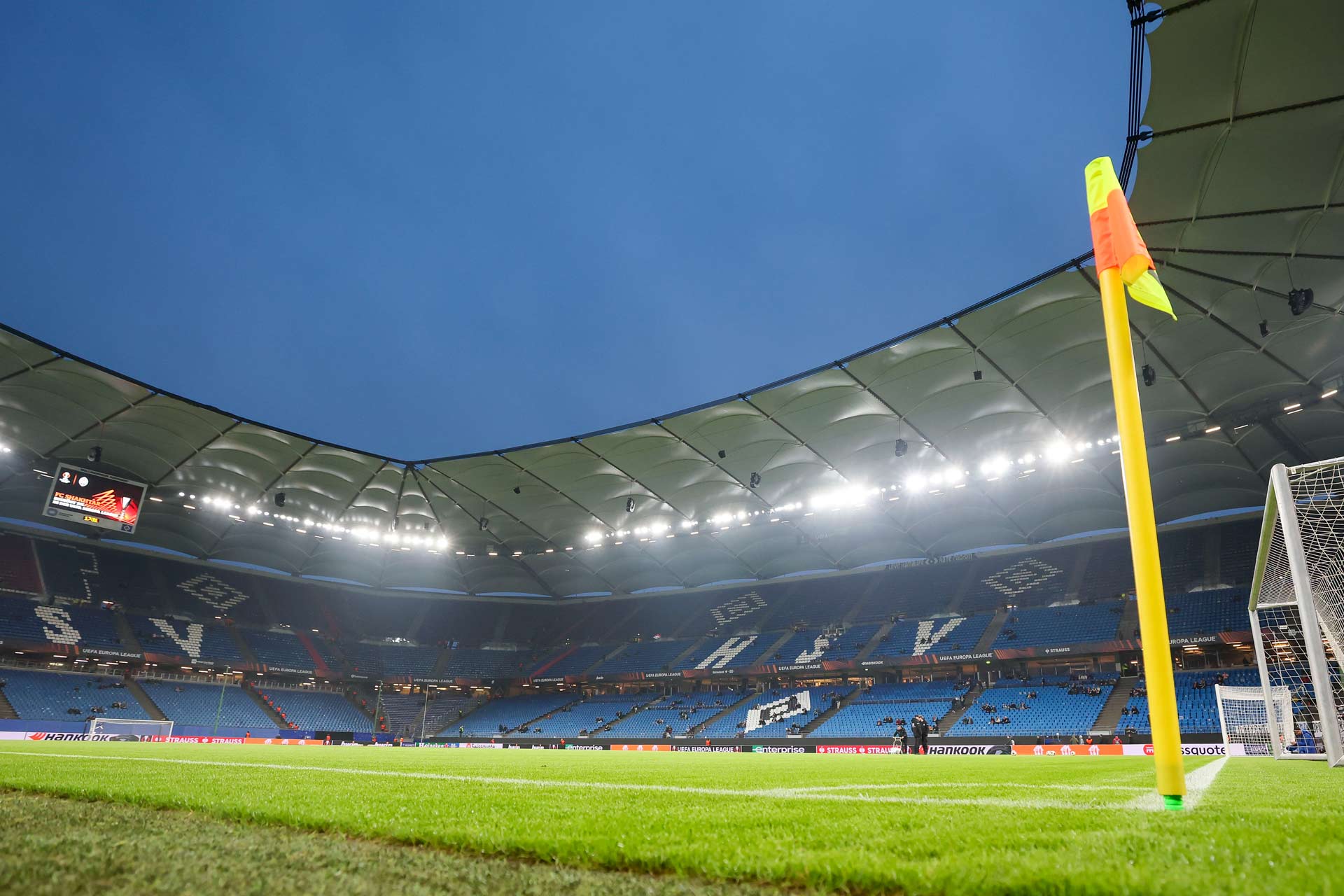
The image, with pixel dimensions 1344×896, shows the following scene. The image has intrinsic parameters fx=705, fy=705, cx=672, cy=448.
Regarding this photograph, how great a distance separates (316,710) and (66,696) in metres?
13.3

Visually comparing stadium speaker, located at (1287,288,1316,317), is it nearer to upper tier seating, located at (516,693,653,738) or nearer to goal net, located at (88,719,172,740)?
upper tier seating, located at (516,693,653,738)

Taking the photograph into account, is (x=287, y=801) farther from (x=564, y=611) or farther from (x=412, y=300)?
(x=412, y=300)

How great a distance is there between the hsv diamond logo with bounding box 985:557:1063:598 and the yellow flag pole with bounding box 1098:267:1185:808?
41263mm

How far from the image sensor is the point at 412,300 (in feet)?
550

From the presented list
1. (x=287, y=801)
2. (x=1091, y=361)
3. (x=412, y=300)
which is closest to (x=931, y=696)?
(x=1091, y=361)

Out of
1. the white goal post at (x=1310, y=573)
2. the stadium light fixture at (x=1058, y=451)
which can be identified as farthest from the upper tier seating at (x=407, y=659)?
the white goal post at (x=1310, y=573)

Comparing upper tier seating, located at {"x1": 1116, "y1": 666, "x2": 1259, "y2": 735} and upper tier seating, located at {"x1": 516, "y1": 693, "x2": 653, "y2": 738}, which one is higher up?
upper tier seating, located at {"x1": 1116, "y1": 666, "x2": 1259, "y2": 735}

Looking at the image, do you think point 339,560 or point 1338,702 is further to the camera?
point 339,560

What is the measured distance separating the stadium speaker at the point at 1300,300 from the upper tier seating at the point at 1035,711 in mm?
20052

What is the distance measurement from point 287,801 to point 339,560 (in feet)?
164

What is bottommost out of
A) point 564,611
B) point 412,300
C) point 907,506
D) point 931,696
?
point 931,696

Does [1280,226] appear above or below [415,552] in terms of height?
above

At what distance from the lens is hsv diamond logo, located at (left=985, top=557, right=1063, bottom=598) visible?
4038 cm

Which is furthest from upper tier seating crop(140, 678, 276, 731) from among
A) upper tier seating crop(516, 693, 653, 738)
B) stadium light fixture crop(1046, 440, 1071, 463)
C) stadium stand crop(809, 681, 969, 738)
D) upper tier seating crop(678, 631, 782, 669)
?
stadium light fixture crop(1046, 440, 1071, 463)
